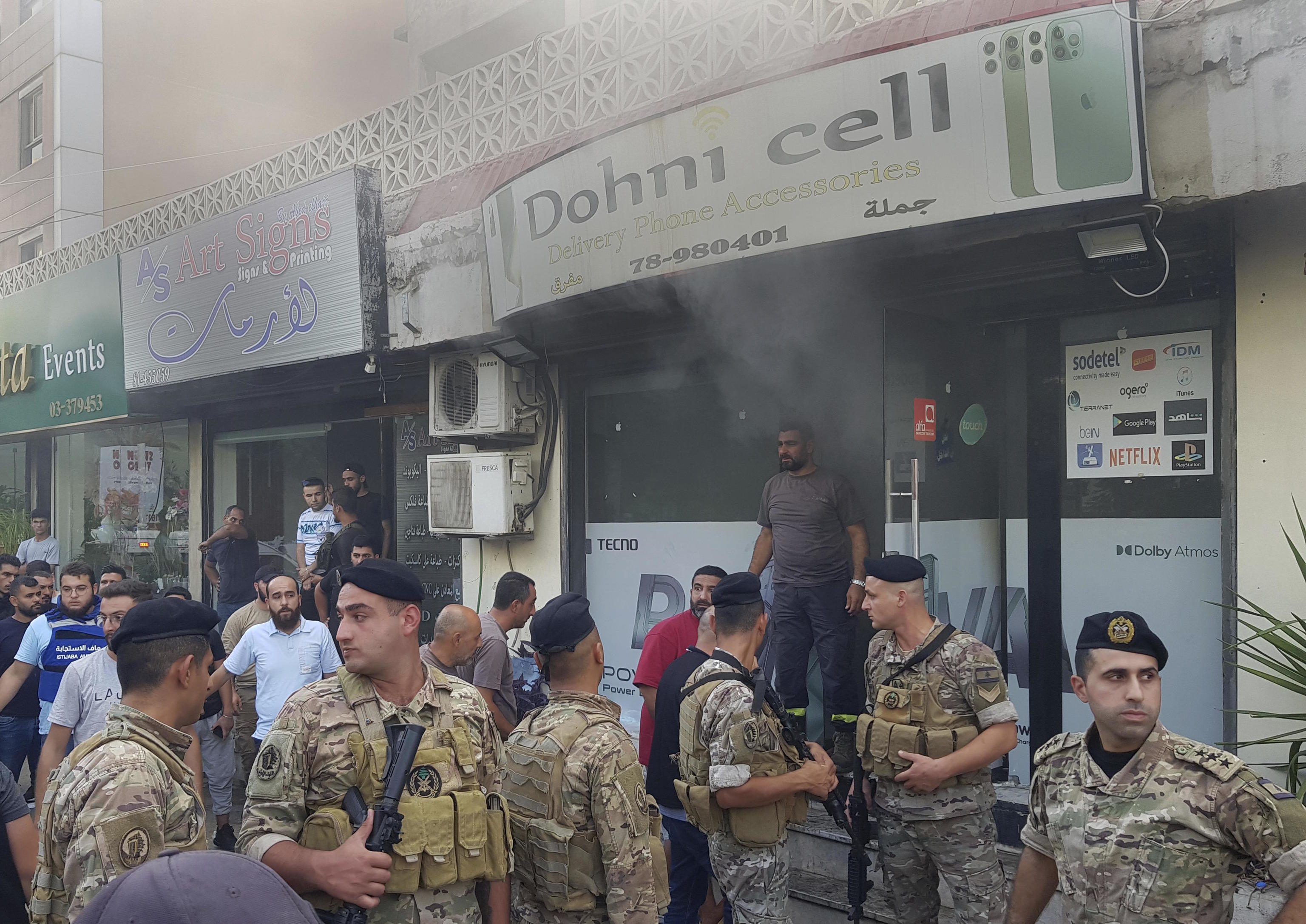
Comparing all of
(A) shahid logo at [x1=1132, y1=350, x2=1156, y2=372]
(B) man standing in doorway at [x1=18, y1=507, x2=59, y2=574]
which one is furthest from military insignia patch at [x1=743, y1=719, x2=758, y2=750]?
(B) man standing in doorway at [x1=18, y1=507, x2=59, y2=574]

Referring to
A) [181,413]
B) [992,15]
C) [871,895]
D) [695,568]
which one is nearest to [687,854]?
[871,895]

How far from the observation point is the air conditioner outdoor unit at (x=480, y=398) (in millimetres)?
6887

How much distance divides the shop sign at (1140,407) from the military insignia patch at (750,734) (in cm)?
277

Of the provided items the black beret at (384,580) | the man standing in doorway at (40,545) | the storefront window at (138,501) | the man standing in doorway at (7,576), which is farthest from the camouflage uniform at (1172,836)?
the man standing in doorway at (40,545)

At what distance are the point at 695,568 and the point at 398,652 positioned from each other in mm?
4259

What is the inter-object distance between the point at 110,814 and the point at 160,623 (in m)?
0.56

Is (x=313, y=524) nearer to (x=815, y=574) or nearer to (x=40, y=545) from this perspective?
(x=815, y=574)

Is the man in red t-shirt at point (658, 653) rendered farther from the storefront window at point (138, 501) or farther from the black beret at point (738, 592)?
the storefront window at point (138, 501)

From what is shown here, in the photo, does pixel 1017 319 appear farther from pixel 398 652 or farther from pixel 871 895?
pixel 398 652

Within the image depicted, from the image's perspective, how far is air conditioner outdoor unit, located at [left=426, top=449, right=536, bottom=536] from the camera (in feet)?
22.9

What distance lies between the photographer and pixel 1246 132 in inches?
141

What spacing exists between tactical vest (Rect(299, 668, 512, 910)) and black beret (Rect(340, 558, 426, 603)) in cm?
23

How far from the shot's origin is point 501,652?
4508 mm

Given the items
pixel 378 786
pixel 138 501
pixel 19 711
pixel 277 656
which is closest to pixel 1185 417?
pixel 378 786
